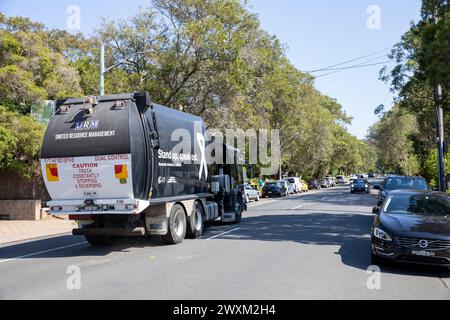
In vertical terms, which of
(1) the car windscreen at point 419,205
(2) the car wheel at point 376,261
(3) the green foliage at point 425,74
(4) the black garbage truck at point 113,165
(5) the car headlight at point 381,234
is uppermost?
(3) the green foliage at point 425,74

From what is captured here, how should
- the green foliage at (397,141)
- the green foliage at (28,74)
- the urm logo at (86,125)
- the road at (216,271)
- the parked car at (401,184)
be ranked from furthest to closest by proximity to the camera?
1. the green foliage at (397,141)
2. the green foliage at (28,74)
3. the parked car at (401,184)
4. the urm logo at (86,125)
5. the road at (216,271)

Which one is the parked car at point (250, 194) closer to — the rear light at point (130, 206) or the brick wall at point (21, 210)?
the brick wall at point (21, 210)

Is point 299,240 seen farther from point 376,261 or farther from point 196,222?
point 376,261

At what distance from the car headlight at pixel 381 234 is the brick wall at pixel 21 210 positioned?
52.9 feet

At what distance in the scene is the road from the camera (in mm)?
6973

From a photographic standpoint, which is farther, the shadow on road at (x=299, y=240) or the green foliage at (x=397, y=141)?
the green foliage at (x=397, y=141)

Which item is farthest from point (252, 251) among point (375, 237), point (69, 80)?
point (69, 80)

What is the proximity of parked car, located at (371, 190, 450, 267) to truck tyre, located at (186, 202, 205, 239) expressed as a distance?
5.18 meters

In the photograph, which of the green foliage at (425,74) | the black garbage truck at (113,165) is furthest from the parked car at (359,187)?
the black garbage truck at (113,165)

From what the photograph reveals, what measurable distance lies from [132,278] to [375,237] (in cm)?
436

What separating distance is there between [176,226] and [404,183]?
10.5 m

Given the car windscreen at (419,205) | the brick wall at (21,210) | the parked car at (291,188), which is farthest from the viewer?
the parked car at (291,188)

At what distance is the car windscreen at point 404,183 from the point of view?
18469 mm

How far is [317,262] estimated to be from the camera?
9.28 metres
